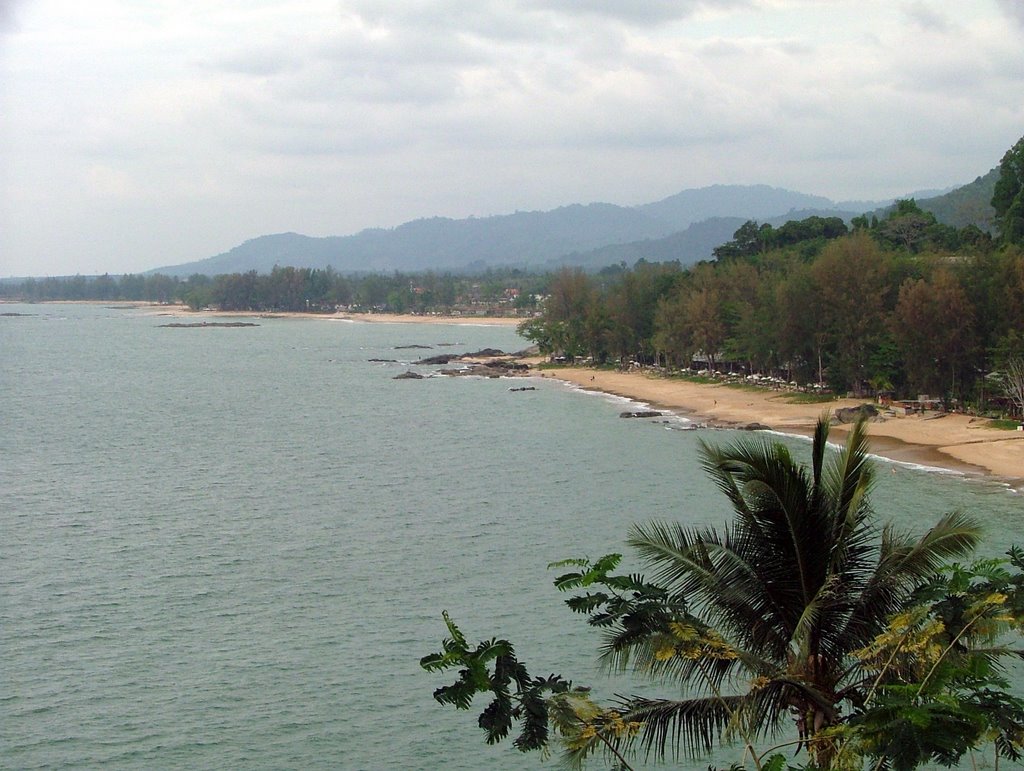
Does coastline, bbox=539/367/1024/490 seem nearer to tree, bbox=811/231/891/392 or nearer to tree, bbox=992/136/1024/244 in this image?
tree, bbox=811/231/891/392

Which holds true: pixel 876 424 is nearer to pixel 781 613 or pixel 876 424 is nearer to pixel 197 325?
pixel 781 613

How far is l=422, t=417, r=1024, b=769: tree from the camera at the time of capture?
34.8 feet

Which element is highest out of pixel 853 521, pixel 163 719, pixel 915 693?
pixel 853 521

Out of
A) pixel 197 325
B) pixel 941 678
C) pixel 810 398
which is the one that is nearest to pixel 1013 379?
pixel 810 398

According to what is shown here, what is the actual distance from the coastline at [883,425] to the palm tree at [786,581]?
32466mm

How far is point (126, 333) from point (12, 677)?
160 m

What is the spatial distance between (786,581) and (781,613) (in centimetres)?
35

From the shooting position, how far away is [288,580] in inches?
1276

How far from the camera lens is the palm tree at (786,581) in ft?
36.8

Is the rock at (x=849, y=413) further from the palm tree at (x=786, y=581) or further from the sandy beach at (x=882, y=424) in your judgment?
the palm tree at (x=786, y=581)

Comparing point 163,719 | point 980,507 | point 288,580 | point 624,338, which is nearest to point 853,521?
point 163,719

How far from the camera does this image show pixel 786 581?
11.9 meters

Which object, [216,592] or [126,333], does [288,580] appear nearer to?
[216,592]

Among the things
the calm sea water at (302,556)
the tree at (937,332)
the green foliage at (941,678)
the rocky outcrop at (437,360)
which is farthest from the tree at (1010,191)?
the green foliage at (941,678)
